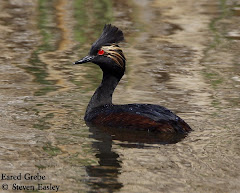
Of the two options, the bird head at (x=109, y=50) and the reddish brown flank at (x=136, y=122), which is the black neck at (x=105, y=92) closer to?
the bird head at (x=109, y=50)

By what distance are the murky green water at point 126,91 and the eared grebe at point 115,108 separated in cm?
21

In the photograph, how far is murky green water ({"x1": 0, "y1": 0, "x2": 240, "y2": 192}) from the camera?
7.42 m

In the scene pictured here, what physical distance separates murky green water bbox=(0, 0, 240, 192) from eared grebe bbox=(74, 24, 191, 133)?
21 cm

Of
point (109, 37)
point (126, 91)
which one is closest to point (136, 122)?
point (109, 37)

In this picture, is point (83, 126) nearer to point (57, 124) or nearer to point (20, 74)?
point (57, 124)

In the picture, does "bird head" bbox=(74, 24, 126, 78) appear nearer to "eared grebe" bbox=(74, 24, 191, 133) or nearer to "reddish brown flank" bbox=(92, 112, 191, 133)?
"eared grebe" bbox=(74, 24, 191, 133)

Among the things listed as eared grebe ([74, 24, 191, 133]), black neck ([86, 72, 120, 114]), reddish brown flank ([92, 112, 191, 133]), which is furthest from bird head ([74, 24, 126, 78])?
reddish brown flank ([92, 112, 191, 133])

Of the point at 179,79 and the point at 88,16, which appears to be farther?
the point at 88,16

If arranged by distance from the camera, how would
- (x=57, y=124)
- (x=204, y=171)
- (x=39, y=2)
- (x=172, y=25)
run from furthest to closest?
(x=39, y=2) → (x=172, y=25) → (x=57, y=124) → (x=204, y=171)

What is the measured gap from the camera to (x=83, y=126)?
9602 millimetres

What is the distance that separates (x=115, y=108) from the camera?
31.7ft

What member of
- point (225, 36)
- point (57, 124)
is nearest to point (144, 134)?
point (57, 124)

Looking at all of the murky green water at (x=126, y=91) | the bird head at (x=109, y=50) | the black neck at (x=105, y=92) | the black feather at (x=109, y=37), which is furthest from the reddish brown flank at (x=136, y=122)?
the black feather at (x=109, y=37)

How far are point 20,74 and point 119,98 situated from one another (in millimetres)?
2398
